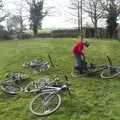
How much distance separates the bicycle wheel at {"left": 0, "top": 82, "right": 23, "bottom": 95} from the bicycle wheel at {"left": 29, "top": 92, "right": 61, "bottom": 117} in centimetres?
260

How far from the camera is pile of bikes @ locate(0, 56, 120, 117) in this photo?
10297 mm

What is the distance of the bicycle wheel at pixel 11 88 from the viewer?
13.2m

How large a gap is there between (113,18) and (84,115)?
1656 inches

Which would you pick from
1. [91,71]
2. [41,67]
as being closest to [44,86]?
[91,71]

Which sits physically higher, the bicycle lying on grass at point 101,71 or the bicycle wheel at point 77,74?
the bicycle lying on grass at point 101,71

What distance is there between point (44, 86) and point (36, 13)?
166 feet

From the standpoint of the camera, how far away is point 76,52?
1609 centimetres

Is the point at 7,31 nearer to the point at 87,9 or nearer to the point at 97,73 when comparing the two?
the point at 87,9

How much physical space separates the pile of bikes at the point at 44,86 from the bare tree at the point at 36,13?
1648 inches

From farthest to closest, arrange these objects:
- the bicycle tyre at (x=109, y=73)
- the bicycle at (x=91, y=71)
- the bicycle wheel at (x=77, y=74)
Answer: the bicycle wheel at (x=77, y=74) → the bicycle at (x=91, y=71) → the bicycle tyre at (x=109, y=73)

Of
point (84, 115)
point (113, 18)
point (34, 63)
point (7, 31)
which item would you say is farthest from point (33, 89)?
point (7, 31)

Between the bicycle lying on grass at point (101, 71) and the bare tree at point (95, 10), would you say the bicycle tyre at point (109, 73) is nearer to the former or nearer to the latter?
the bicycle lying on grass at point (101, 71)

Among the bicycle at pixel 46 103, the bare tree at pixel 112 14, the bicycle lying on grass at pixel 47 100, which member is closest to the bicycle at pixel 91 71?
the bicycle lying on grass at pixel 47 100

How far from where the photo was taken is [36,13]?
61.8m
